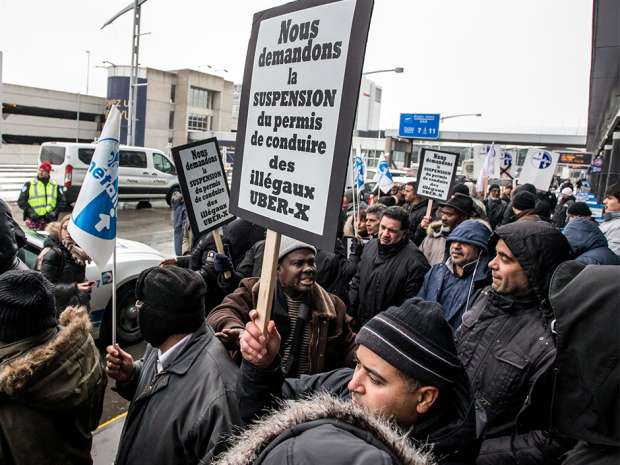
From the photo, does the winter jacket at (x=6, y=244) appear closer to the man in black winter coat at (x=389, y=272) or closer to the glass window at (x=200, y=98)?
the man in black winter coat at (x=389, y=272)

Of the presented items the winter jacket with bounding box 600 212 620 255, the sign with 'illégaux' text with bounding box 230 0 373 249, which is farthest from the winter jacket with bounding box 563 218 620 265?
the sign with 'illégaux' text with bounding box 230 0 373 249

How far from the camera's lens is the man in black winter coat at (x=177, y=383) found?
6.26 ft

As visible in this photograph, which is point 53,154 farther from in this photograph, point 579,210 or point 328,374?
point 328,374

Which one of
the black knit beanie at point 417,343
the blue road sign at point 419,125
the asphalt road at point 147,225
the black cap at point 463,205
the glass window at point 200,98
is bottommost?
the asphalt road at point 147,225

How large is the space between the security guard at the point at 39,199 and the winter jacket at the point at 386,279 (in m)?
7.32

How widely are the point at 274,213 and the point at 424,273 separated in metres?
2.80

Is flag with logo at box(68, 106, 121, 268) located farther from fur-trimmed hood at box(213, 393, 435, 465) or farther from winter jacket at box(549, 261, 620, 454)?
winter jacket at box(549, 261, 620, 454)

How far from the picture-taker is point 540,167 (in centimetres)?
1091

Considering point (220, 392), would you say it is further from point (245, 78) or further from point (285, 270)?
point (245, 78)

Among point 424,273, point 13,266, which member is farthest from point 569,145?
point 13,266

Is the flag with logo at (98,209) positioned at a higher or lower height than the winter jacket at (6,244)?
higher

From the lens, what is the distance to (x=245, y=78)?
216 cm

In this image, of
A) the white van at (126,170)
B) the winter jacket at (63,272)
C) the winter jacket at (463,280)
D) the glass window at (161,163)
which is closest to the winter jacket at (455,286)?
the winter jacket at (463,280)

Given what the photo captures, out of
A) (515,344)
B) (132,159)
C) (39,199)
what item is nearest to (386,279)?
(515,344)
